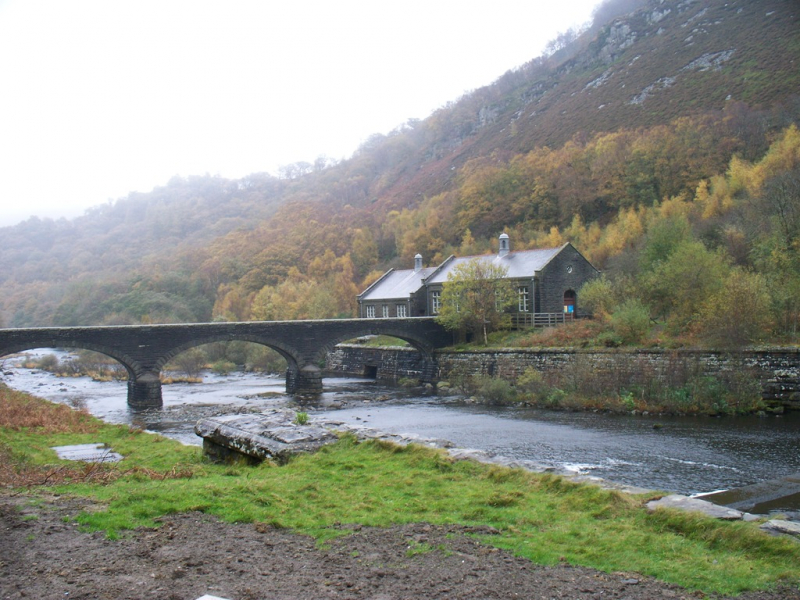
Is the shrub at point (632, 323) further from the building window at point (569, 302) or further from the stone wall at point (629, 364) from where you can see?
the building window at point (569, 302)

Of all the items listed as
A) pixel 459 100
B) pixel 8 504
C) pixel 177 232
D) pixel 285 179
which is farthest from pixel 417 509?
pixel 285 179

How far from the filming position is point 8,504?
8172 millimetres

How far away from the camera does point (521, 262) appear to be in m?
51.5

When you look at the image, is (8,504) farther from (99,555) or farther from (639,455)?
(639,455)

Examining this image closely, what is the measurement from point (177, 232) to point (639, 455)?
482ft

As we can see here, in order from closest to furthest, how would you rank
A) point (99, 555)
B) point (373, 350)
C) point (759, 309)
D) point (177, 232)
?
point (99, 555) < point (759, 309) < point (373, 350) < point (177, 232)

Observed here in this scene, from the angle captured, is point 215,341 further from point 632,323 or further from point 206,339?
point 632,323

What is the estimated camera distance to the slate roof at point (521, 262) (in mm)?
49281

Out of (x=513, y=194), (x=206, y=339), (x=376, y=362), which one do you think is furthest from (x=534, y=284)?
(x=513, y=194)

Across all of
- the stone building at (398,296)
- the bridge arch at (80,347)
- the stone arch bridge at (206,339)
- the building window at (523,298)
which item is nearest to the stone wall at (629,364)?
the stone arch bridge at (206,339)

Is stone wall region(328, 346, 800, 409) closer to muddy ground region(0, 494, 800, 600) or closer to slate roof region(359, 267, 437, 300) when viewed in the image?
slate roof region(359, 267, 437, 300)

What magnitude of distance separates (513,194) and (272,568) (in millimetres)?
80544

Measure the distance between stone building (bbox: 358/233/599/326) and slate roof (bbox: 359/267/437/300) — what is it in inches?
8.3

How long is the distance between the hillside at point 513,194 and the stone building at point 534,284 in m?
5.79
